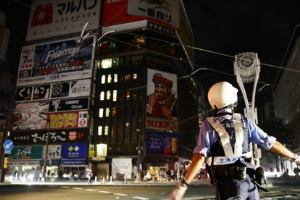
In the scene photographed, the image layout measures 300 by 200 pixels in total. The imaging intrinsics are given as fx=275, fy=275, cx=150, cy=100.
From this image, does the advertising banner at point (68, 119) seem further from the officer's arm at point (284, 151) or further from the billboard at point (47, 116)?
the officer's arm at point (284, 151)

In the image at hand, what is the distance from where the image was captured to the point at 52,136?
4828 centimetres

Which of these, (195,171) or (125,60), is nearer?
(195,171)

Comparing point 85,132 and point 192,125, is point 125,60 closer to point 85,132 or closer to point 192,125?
point 85,132

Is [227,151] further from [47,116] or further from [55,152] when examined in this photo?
[47,116]

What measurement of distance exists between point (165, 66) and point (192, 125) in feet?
72.0

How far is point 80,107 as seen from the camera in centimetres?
4616

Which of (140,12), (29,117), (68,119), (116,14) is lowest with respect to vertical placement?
(68,119)

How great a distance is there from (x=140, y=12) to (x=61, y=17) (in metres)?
14.9

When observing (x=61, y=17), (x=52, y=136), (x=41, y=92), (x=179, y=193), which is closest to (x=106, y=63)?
(x=61, y=17)

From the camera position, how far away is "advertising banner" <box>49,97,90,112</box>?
46000 millimetres

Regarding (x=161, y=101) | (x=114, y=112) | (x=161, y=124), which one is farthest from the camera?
(x=114, y=112)

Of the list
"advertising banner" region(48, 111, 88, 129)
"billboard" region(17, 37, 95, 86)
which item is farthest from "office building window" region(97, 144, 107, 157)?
"billboard" region(17, 37, 95, 86)

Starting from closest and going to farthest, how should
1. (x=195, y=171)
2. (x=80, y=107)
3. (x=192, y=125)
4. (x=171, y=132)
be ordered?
(x=195, y=171) < (x=80, y=107) < (x=171, y=132) < (x=192, y=125)

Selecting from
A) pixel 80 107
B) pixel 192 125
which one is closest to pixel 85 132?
pixel 80 107
